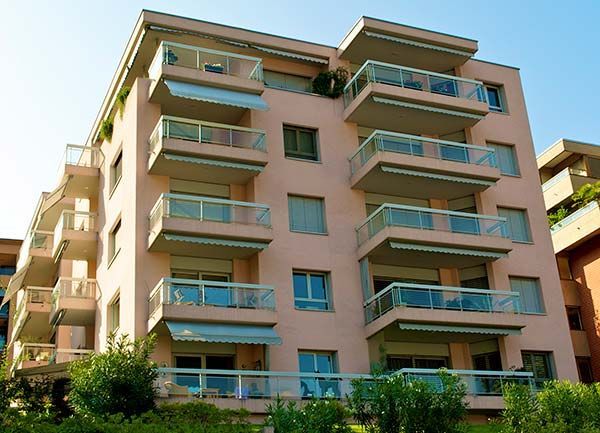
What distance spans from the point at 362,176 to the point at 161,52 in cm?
856

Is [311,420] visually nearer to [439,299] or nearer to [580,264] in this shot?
[439,299]

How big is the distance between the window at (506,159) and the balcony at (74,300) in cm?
1713

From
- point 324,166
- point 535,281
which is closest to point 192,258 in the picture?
point 324,166

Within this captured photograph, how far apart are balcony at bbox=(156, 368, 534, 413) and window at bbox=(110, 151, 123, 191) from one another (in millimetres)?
10700

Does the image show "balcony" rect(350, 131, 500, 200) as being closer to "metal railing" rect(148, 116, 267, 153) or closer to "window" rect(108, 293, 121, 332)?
"metal railing" rect(148, 116, 267, 153)

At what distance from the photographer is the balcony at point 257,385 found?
25875 mm

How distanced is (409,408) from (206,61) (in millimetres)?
16751

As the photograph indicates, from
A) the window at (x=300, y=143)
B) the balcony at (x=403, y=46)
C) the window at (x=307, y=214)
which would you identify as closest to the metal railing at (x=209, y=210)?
the window at (x=307, y=214)

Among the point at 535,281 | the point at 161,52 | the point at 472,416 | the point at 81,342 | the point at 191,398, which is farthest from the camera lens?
the point at 81,342

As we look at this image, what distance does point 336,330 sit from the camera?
30.5 m

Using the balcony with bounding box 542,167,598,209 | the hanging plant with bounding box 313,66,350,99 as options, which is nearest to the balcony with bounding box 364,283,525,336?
the hanging plant with bounding box 313,66,350,99

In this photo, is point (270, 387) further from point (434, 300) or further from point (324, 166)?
point (324, 166)

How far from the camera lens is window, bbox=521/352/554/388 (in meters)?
32.5

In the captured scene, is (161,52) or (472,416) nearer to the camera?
(472,416)
